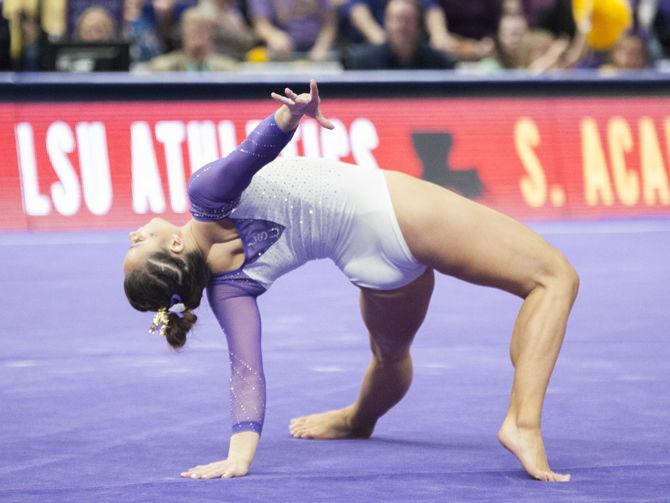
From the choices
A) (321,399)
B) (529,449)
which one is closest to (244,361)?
(529,449)

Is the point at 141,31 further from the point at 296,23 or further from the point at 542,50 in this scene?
the point at 542,50

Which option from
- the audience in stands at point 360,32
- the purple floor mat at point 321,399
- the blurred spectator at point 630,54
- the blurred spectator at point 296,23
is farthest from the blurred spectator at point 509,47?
the purple floor mat at point 321,399

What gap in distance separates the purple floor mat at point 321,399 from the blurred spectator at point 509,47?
137 inches

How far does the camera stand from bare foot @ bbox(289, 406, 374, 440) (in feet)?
12.2

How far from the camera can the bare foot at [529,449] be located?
3.09 metres

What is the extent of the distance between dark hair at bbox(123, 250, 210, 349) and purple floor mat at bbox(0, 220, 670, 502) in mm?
434

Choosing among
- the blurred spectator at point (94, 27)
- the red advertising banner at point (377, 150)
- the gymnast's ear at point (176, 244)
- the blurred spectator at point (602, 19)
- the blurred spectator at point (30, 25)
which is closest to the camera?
the gymnast's ear at point (176, 244)

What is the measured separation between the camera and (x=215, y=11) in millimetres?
9734

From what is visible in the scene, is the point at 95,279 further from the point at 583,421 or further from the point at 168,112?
the point at 583,421

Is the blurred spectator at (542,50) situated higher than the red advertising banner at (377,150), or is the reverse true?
the blurred spectator at (542,50)

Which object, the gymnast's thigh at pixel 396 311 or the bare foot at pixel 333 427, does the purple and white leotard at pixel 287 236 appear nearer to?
the gymnast's thigh at pixel 396 311

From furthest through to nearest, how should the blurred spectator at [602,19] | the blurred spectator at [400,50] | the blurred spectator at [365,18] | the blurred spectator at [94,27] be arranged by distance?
1. the blurred spectator at [365,18]
2. the blurred spectator at [602,19]
3. the blurred spectator at [94,27]
4. the blurred spectator at [400,50]

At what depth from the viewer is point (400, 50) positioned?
899 centimetres

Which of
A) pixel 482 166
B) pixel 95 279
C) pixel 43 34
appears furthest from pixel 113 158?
pixel 482 166
